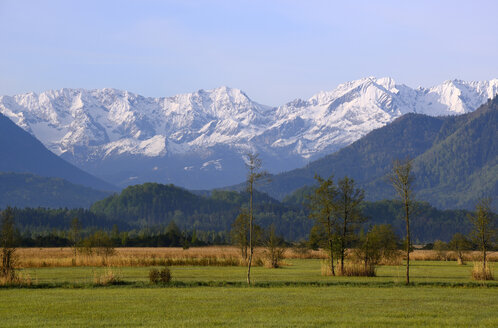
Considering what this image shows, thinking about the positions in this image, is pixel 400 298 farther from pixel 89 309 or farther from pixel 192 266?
pixel 192 266

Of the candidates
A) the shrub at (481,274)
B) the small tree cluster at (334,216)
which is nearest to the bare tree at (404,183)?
the shrub at (481,274)

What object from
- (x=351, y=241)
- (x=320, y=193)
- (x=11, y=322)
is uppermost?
(x=320, y=193)

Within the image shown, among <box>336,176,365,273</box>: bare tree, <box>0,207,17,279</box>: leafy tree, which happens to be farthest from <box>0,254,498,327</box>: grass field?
<box>336,176,365,273</box>: bare tree

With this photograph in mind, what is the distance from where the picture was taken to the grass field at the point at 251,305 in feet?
79.8

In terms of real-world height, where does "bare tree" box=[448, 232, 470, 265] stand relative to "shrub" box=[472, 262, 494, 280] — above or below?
above

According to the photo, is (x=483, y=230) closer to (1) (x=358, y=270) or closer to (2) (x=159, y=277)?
(1) (x=358, y=270)

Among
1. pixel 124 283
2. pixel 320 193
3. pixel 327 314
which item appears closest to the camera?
pixel 327 314

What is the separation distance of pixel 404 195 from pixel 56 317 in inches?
971

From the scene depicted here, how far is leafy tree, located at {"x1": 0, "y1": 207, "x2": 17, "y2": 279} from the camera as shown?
132ft

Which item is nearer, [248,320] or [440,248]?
[248,320]

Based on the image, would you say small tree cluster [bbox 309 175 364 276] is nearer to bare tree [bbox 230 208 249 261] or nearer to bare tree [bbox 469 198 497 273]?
bare tree [bbox 469 198 497 273]

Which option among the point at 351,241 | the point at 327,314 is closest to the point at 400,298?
the point at 327,314

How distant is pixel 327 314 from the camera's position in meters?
26.3

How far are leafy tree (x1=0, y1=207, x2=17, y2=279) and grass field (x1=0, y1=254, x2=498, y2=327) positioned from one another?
2036mm
